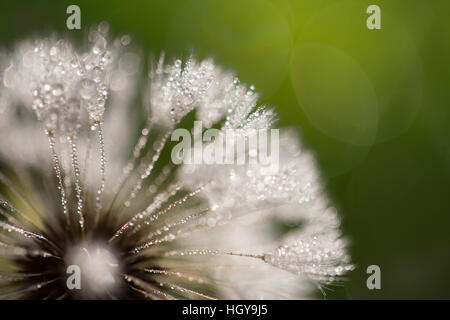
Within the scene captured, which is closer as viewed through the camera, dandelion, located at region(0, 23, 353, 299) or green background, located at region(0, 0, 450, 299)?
dandelion, located at region(0, 23, 353, 299)

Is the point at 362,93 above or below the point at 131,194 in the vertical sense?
above

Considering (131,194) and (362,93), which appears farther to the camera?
(362,93)
